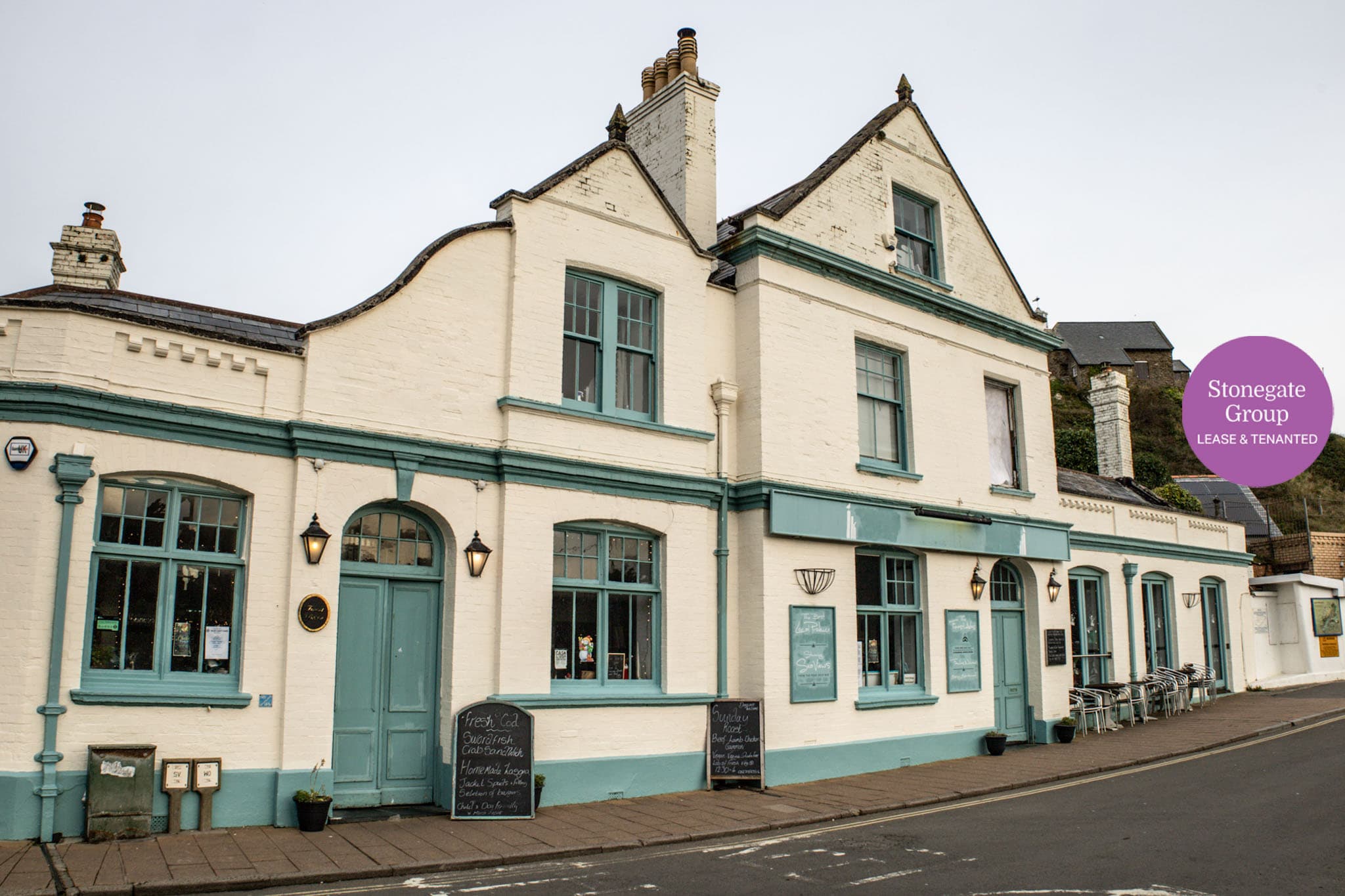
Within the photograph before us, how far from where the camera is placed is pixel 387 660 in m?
11.0

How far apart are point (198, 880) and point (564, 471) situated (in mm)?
5800

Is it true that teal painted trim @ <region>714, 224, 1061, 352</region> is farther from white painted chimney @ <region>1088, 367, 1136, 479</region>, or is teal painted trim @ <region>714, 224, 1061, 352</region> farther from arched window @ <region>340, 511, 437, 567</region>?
white painted chimney @ <region>1088, 367, 1136, 479</region>

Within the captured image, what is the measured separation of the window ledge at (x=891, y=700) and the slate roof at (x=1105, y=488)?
7.26m

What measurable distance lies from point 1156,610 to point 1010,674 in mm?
6968

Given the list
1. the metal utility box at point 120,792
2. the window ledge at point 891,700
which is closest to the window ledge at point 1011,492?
the window ledge at point 891,700

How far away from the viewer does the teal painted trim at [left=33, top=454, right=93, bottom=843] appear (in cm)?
870

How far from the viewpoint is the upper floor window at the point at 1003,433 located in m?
17.8

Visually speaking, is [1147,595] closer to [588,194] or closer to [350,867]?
[588,194]

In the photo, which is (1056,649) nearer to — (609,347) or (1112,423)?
(609,347)

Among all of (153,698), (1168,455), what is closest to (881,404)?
(153,698)

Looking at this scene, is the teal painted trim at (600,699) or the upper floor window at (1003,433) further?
the upper floor window at (1003,433)

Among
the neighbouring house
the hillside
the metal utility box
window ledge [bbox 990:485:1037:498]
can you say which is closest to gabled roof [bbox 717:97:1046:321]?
window ledge [bbox 990:485:1037:498]

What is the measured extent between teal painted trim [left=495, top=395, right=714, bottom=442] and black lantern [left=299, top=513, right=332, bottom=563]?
259cm

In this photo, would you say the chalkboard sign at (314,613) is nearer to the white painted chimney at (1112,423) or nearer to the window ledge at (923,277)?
the window ledge at (923,277)
